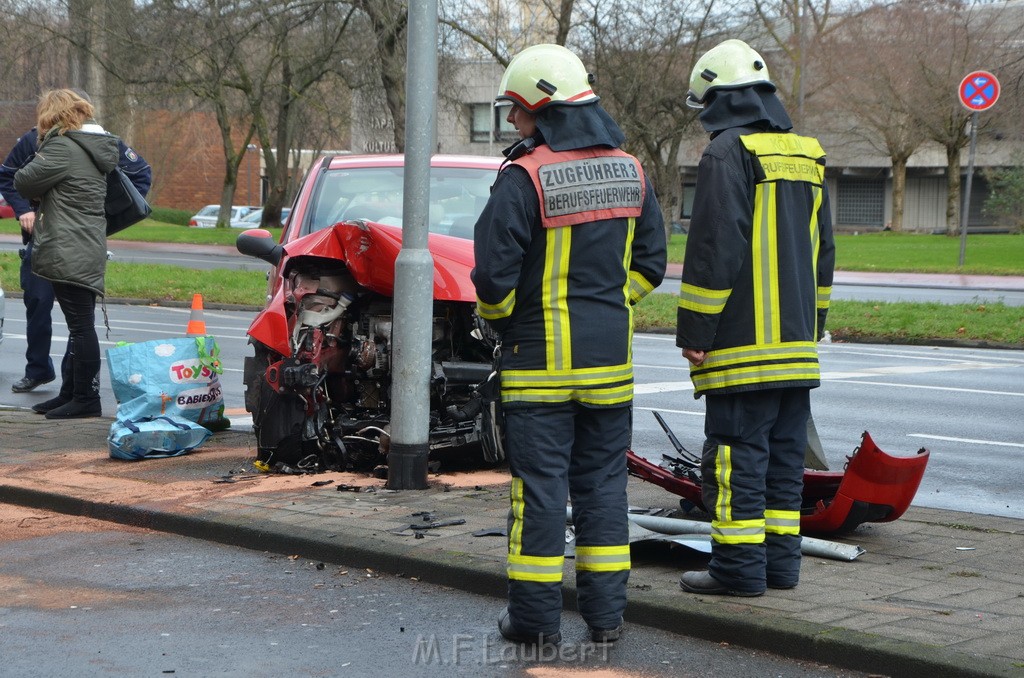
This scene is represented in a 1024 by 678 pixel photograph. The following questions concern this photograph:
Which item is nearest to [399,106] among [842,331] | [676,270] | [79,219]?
[676,270]

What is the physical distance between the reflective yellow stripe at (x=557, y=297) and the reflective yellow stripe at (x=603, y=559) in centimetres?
64

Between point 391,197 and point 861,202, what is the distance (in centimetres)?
6311

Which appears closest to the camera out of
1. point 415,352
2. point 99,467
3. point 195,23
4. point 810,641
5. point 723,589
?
point 810,641

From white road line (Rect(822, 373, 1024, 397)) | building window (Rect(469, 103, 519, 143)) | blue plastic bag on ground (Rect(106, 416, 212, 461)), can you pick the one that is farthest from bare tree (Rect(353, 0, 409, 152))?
building window (Rect(469, 103, 519, 143))

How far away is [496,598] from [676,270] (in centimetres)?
2563

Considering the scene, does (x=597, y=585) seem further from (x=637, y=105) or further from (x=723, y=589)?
(x=637, y=105)

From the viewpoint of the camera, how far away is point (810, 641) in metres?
4.34

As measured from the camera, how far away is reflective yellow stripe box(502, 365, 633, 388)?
449cm

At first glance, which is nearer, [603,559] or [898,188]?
[603,559]

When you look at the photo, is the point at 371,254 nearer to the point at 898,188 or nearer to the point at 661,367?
the point at 661,367

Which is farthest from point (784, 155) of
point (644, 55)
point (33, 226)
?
point (644, 55)

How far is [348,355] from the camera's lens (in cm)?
721

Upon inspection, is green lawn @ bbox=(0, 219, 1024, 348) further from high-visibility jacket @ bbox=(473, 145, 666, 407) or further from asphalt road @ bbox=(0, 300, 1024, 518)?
high-visibility jacket @ bbox=(473, 145, 666, 407)

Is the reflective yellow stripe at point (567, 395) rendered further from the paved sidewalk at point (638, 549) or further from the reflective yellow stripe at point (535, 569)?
the paved sidewalk at point (638, 549)
